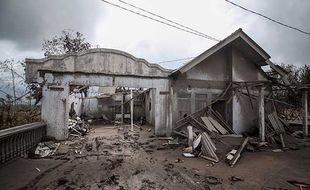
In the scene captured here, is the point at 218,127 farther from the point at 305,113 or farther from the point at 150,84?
the point at 305,113

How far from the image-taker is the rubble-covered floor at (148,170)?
5.36m

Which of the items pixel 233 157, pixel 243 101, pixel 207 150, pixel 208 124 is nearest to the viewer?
pixel 233 157

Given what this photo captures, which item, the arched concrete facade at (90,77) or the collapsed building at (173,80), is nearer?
the arched concrete facade at (90,77)

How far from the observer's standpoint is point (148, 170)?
6.58m

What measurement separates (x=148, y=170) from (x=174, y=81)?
22.2 feet

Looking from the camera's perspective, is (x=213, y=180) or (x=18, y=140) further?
(x=18, y=140)

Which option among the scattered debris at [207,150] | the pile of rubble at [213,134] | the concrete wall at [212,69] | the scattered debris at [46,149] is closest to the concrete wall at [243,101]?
the concrete wall at [212,69]

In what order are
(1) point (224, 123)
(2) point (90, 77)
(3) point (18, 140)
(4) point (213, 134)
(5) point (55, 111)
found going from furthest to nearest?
(1) point (224, 123)
(2) point (90, 77)
(4) point (213, 134)
(5) point (55, 111)
(3) point (18, 140)

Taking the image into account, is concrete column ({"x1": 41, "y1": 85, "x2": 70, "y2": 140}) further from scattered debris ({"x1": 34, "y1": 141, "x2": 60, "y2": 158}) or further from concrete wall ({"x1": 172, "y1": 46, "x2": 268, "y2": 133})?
concrete wall ({"x1": 172, "y1": 46, "x2": 268, "y2": 133})

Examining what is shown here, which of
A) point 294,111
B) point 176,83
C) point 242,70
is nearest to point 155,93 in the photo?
point 176,83

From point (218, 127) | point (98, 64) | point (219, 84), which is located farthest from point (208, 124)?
point (98, 64)

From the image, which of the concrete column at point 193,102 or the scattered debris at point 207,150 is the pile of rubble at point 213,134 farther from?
the concrete column at point 193,102

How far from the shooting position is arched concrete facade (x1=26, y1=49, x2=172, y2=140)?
9.96 m

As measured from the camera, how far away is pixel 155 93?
12.1 metres
